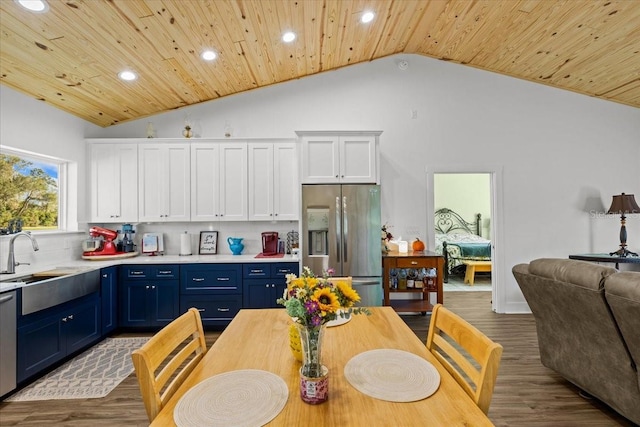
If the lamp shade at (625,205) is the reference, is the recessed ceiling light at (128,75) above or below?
above

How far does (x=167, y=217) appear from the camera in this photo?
4121 millimetres

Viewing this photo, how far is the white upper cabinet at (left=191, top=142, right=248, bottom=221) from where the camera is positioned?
4.13 metres

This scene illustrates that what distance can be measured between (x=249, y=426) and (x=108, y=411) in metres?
2.12

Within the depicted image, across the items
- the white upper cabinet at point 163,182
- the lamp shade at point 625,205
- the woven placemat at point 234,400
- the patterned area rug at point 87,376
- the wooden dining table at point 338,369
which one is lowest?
the patterned area rug at point 87,376

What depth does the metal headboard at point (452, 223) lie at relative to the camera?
8.13m

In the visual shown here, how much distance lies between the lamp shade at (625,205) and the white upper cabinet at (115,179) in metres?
6.18

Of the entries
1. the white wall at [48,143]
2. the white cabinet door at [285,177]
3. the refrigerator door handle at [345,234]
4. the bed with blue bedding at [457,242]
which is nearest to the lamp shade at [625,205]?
the bed with blue bedding at [457,242]

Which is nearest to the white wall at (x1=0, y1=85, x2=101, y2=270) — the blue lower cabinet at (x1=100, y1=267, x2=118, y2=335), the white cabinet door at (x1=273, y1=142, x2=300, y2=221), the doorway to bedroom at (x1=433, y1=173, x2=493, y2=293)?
the blue lower cabinet at (x1=100, y1=267, x2=118, y2=335)

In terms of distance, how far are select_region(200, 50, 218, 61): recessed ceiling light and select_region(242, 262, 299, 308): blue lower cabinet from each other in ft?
7.46

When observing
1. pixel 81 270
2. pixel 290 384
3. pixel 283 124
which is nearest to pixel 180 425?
pixel 290 384

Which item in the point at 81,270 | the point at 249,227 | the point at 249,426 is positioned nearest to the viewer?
the point at 249,426

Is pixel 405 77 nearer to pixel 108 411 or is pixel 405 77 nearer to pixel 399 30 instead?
pixel 399 30

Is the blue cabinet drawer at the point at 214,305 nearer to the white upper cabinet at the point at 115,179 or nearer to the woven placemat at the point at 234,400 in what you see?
the white upper cabinet at the point at 115,179

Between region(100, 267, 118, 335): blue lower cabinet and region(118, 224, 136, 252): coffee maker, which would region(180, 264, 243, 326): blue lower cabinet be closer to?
region(100, 267, 118, 335): blue lower cabinet
